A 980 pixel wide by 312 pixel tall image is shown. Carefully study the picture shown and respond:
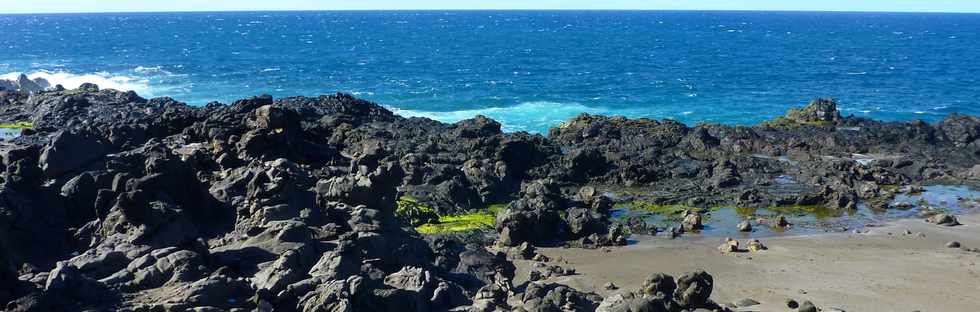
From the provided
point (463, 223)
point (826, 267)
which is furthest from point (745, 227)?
point (463, 223)

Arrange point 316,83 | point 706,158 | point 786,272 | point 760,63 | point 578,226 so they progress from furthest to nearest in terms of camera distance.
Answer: point 760,63 < point 316,83 < point 706,158 < point 578,226 < point 786,272

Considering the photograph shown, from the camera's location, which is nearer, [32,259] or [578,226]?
[32,259]

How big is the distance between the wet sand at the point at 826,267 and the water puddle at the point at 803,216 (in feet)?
3.56

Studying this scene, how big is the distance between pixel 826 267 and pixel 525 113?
45904mm

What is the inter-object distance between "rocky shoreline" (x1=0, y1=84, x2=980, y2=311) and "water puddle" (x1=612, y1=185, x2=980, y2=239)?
623 mm

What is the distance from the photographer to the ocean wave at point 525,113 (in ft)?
218

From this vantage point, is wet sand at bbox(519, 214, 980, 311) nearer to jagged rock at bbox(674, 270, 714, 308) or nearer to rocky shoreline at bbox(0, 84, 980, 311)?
rocky shoreline at bbox(0, 84, 980, 311)

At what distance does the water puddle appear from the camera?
32.4 m

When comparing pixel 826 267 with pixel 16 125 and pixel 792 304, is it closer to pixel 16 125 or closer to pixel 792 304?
pixel 792 304

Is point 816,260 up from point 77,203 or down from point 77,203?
down

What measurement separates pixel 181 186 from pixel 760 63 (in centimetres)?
10573

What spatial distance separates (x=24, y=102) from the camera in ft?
182

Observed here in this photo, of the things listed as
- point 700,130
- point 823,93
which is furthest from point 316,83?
point 700,130

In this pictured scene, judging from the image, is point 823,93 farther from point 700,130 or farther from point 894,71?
point 700,130
